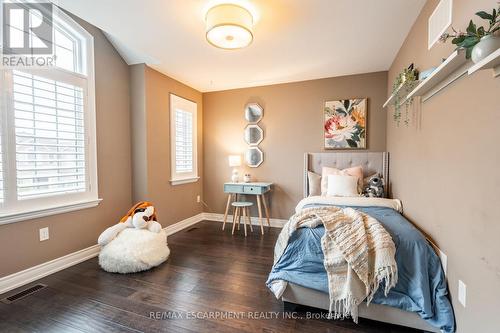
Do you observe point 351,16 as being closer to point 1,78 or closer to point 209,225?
point 1,78

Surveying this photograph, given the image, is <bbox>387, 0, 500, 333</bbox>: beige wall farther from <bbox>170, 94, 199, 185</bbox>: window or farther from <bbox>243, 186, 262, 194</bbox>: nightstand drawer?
<bbox>170, 94, 199, 185</bbox>: window

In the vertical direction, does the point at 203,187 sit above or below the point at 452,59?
below

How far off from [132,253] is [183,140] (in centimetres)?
219

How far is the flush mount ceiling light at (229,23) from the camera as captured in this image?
6.44 ft

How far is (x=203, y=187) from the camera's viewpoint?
15.4 ft

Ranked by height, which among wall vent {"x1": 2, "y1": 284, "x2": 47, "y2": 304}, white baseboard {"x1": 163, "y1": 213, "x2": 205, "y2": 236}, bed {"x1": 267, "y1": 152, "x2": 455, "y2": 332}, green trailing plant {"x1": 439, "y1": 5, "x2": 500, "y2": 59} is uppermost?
green trailing plant {"x1": 439, "y1": 5, "x2": 500, "y2": 59}

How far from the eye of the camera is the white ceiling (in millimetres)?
2084

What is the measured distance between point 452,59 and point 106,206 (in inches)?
143

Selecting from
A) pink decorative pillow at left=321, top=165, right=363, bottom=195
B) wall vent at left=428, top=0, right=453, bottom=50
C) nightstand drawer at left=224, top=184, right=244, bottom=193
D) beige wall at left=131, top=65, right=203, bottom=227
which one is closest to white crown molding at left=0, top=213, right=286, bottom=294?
beige wall at left=131, top=65, right=203, bottom=227

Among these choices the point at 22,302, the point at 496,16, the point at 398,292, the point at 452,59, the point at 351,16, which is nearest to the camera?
the point at 496,16

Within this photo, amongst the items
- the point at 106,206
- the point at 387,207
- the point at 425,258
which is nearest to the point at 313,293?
the point at 425,258

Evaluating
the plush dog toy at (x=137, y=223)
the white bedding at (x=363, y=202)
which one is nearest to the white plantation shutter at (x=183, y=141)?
the plush dog toy at (x=137, y=223)

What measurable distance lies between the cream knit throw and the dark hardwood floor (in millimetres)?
260

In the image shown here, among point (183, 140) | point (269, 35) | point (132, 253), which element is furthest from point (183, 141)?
point (269, 35)
